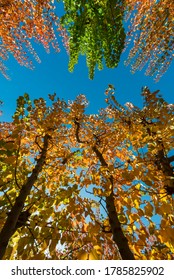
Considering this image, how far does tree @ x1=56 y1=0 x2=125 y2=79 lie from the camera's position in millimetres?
5297

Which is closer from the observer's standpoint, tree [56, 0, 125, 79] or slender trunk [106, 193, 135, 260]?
slender trunk [106, 193, 135, 260]

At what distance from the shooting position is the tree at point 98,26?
17.4ft

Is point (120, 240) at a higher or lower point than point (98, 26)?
lower

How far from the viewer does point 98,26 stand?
568 cm

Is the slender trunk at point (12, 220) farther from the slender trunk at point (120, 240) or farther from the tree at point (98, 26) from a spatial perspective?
the tree at point (98, 26)

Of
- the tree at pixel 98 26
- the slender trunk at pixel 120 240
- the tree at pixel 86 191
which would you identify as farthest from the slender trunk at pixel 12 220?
the tree at pixel 98 26

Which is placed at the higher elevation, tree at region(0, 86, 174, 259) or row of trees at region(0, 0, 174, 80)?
row of trees at region(0, 0, 174, 80)

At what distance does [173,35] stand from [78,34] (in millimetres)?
2578

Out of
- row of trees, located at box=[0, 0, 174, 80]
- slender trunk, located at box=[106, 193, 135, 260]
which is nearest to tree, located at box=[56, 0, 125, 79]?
row of trees, located at box=[0, 0, 174, 80]

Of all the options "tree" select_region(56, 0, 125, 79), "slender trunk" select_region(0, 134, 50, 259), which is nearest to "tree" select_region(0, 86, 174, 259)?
"slender trunk" select_region(0, 134, 50, 259)

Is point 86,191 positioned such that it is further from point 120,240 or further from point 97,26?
point 97,26

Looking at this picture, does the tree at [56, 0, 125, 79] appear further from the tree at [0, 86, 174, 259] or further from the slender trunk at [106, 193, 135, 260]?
the slender trunk at [106, 193, 135, 260]

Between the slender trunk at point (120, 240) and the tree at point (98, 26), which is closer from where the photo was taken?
the slender trunk at point (120, 240)

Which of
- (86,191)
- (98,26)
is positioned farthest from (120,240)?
(98,26)
